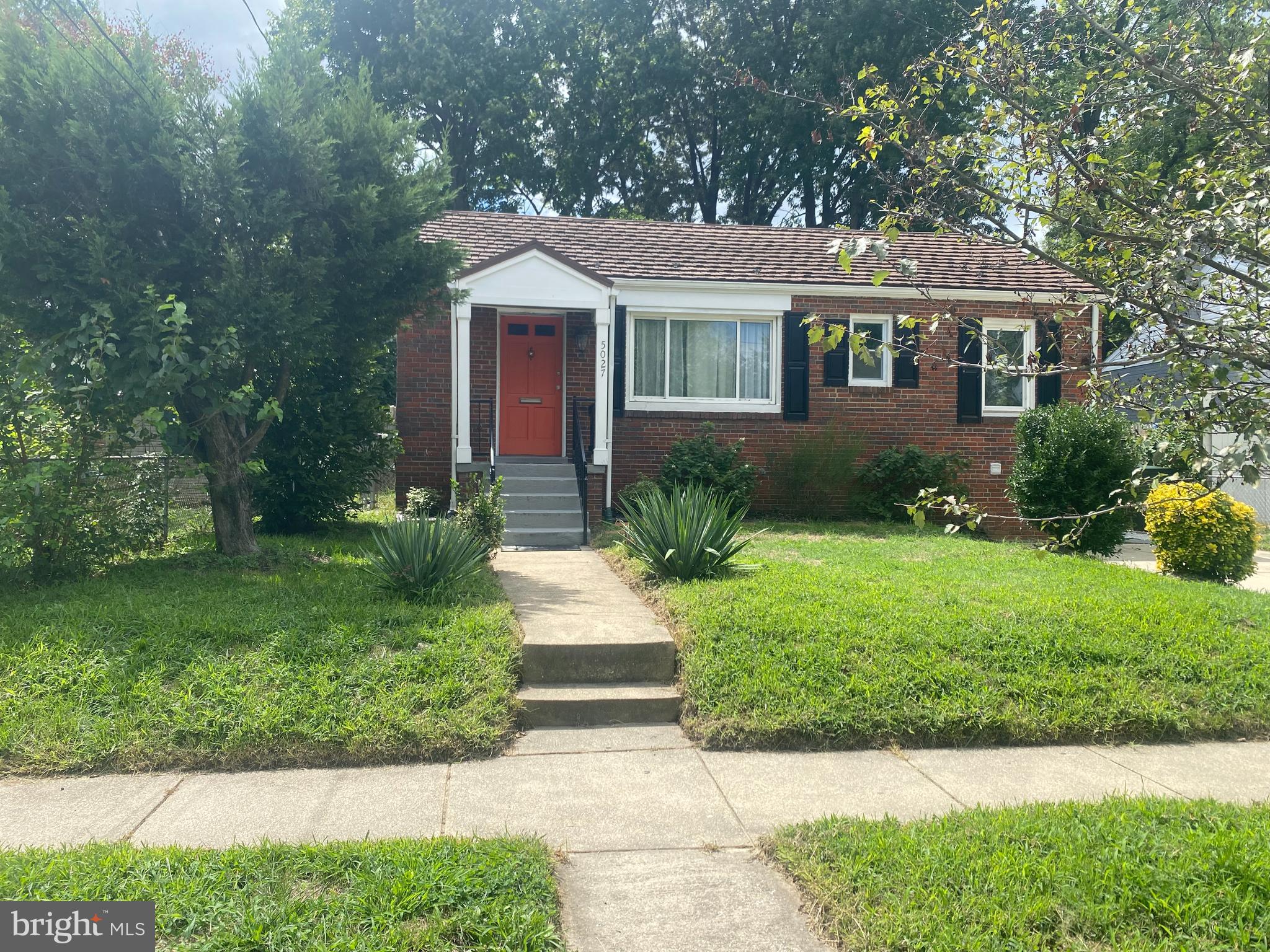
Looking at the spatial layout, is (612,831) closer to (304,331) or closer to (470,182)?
(304,331)

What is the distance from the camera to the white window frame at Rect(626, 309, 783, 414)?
13.6 m

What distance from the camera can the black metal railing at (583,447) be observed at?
11.3 metres

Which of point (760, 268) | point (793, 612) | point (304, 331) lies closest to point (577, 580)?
point (793, 612)

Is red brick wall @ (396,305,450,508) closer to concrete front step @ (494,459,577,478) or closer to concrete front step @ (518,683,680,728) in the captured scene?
concrete front step @ (494,459,577,478)

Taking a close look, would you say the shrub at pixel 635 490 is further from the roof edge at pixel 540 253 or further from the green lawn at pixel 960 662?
the green lawn at pixel 960 662

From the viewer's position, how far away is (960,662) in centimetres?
579

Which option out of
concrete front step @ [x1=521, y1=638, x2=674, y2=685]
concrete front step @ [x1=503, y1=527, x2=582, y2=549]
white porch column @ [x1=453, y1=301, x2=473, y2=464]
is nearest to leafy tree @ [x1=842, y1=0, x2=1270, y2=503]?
concrete front step @ [x1=521, y1=638, x2=674, y2=685]

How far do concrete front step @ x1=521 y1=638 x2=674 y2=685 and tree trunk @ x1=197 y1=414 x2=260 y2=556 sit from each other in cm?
428

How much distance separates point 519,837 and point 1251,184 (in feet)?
12.4

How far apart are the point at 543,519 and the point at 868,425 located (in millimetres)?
5680

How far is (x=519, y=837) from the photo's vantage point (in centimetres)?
377

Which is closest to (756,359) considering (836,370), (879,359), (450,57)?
(836,370)

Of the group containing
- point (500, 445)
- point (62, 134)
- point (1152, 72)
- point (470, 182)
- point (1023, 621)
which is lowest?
point (1023, 621)

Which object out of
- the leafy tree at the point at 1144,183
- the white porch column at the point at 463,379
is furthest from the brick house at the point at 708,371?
the leafy tree at the point at 1144,183
